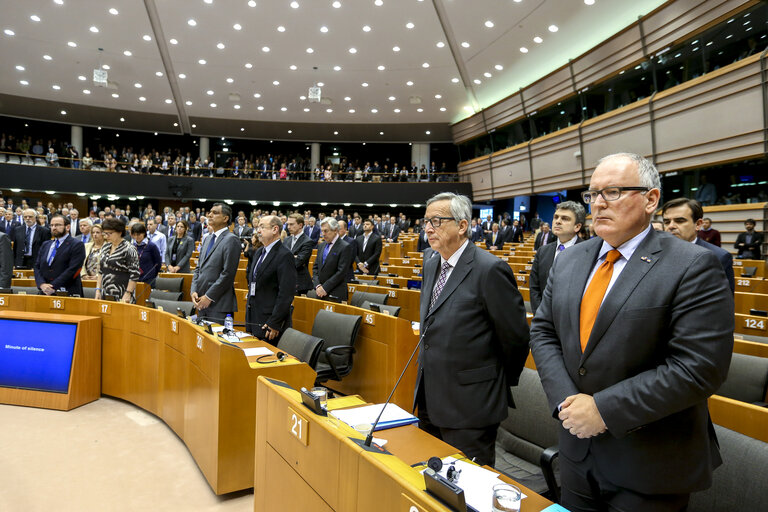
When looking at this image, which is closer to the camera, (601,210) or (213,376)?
(601,210)

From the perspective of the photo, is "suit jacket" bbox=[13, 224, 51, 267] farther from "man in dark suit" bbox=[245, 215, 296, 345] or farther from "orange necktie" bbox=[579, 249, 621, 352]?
"orange necktie" bbox=[579, 249, 621, 352]

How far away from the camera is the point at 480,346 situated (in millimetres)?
1816

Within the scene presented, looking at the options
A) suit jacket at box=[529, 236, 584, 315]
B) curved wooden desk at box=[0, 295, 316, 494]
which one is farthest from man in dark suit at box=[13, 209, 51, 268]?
suit jacket at box=[529, 236, 584, 315]

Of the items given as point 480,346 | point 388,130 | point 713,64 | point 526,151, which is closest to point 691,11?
point 713,64

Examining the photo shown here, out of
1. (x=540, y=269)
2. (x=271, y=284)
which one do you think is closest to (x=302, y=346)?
(x=271, y=284)

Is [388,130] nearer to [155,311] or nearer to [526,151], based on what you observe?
[526,151]

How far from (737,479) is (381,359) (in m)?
2.43

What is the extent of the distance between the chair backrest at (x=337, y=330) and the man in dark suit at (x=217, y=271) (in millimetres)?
751

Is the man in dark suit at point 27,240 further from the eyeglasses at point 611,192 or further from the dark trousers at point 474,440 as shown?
the eyeglasses at point 611,192

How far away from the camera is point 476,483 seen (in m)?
1.16

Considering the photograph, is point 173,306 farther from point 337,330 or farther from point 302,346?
point 302,346

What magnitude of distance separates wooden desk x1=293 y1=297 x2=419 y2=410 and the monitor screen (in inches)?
87.6

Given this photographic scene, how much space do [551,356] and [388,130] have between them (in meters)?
20.2

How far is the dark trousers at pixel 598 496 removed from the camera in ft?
3.76
